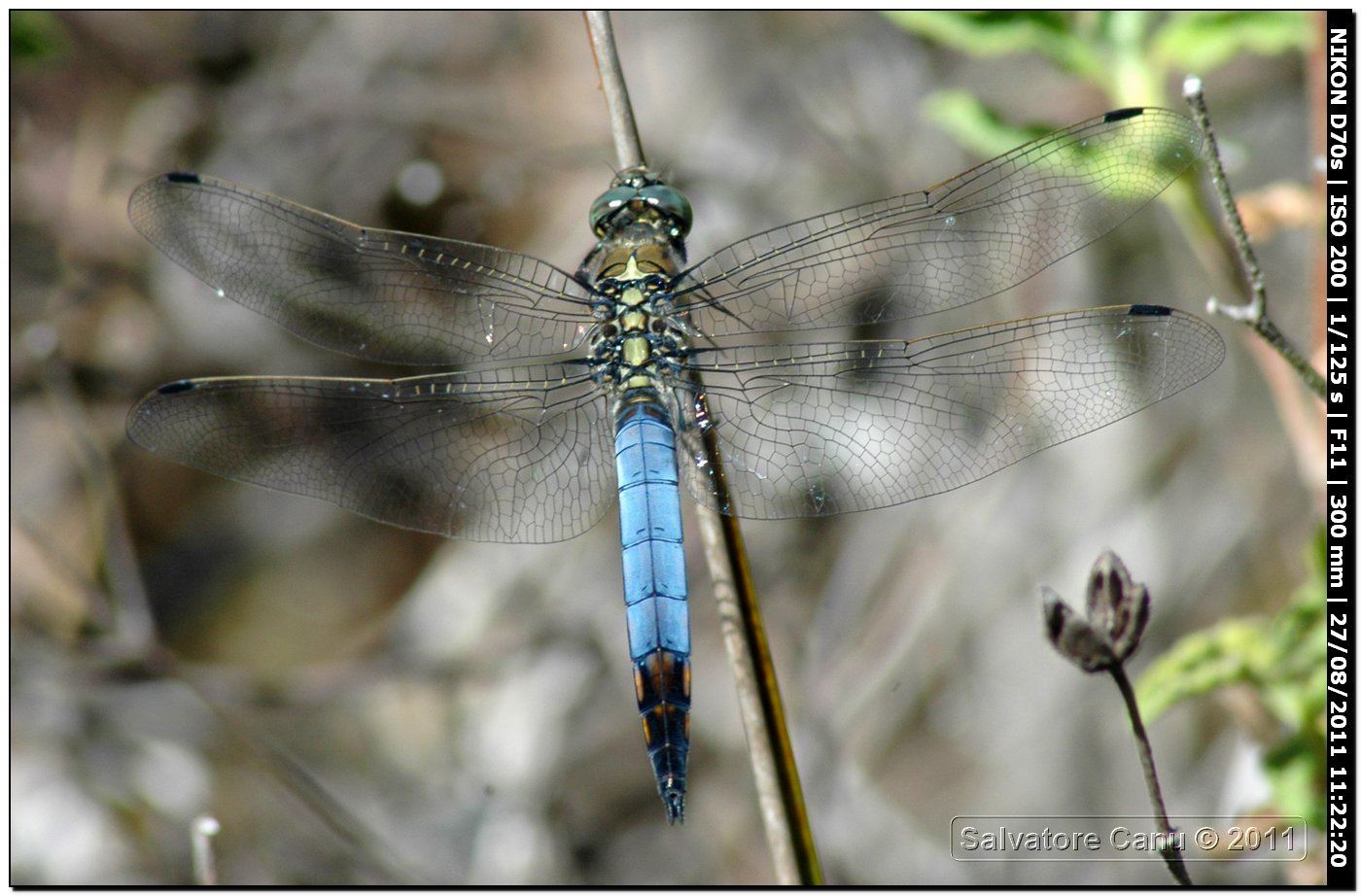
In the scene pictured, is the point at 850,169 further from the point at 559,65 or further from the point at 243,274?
the point at 243,274

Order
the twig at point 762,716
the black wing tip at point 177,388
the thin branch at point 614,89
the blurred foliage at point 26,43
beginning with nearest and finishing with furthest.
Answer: the twig at point 762,716
the thin branch at point 614,89
the black wing tip at point 177,388
the blurred foliage at point 26,43

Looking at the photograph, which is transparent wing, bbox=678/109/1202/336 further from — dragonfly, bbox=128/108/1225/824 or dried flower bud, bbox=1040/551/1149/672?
dried flower bud, bbox=1040/551/1149/672

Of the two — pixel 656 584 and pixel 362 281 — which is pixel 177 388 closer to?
pixel 362 281

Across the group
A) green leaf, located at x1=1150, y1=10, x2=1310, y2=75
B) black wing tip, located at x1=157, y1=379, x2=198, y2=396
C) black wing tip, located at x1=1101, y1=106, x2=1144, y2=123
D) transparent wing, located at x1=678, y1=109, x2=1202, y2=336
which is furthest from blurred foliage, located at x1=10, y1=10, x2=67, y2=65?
green leaf, located at x1=1150, y1=10, x2=1310, y2=75

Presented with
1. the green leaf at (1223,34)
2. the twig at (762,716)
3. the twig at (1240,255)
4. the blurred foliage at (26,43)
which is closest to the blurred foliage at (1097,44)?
the green leaf at (1223,34)

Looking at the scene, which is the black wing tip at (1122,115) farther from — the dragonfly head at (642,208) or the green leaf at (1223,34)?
the dragonfly head at (642,208)
